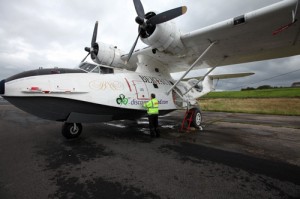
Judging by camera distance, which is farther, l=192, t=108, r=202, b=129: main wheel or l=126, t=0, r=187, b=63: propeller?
l=192, t=108, r=202, b=129: main wheel

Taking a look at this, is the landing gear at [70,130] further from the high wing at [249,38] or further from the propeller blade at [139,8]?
the propeller blade at [139,8]

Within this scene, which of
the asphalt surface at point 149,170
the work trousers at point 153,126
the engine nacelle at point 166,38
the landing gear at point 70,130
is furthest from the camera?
the work trousers at point 153,126

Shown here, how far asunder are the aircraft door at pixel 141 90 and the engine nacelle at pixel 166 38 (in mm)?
1591

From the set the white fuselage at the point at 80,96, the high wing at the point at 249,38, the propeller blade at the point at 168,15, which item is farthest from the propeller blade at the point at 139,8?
the white fuselage at the point at 80,96

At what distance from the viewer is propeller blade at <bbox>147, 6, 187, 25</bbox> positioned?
5.68 metres

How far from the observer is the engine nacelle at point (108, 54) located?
887cm

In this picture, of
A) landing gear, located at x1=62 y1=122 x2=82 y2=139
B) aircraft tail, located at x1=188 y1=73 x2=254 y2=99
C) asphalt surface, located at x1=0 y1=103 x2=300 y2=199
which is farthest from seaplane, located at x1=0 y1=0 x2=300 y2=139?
aircraft tail, located at x1=188 y1=73 x2=254 y2=99

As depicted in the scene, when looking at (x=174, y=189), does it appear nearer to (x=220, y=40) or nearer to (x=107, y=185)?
(x=107, y=185)

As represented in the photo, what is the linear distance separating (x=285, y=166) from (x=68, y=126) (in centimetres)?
614

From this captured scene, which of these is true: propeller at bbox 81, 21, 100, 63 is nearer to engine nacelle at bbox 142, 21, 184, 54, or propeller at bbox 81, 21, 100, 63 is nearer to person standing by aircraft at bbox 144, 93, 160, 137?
engine nacelle at bbox 142, 21, 184, 54

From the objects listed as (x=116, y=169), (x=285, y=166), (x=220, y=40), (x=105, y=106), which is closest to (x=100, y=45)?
(x=105, y=106)

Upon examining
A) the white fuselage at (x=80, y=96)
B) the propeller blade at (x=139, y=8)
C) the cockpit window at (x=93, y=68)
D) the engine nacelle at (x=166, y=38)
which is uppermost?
the propeller blade at (x=139, y=8)

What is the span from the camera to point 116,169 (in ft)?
11.3

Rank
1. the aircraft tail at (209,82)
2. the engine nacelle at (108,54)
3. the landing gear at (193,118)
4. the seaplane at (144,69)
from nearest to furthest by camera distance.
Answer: the seaplane at (144,69)
the landing gear at (193,118)
the engine nacelle at (108,54)
the aircraft tail at (209,82)
